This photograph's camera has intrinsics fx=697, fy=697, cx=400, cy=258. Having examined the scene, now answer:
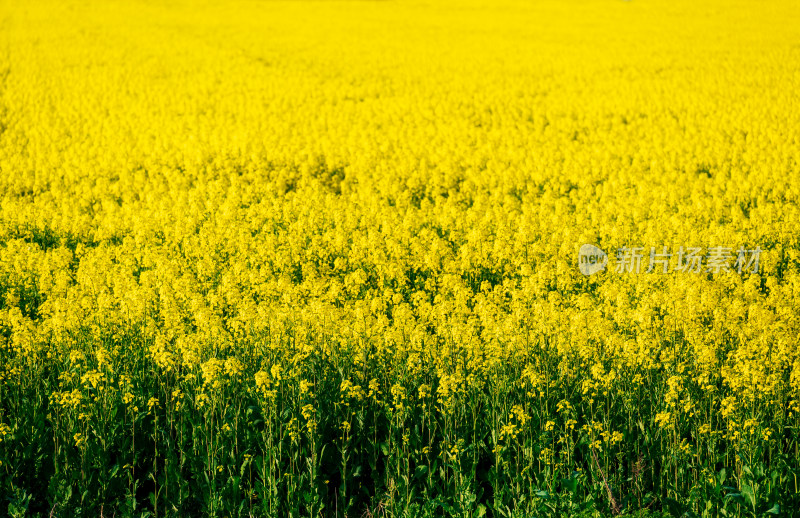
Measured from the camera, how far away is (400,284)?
30.1 ft

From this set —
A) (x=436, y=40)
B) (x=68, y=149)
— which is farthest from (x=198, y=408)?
(x=436, y=40)

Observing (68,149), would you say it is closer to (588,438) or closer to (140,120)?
(140,120)

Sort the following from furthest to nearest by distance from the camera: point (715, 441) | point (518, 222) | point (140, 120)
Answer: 1. point (140, 120)
2. point (518, 222)
3. point (715, 441)

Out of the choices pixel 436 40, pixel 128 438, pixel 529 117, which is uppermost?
pixel 436 40

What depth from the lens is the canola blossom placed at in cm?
508

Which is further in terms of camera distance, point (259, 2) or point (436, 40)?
point (259, 2)

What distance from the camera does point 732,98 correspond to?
19562 mm

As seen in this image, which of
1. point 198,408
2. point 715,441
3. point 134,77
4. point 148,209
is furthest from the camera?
point 134,77

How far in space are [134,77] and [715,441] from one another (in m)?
21.7

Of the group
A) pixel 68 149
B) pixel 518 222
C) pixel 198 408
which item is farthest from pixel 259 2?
pixel 198 408

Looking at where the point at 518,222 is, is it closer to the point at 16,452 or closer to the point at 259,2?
the point at 16,452

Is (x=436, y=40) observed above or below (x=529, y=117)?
above

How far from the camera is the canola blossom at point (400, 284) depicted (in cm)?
508

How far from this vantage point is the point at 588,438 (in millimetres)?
5297
